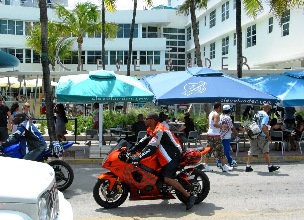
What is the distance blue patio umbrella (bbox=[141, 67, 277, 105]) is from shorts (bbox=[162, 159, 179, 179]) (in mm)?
5724

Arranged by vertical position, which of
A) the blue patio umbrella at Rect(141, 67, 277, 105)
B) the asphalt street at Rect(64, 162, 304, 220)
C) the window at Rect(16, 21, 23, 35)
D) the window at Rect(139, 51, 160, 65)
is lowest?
the asphalt street at Rect(64, 162, 304, 220)

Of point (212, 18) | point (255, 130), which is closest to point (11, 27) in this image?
point (212, 18)

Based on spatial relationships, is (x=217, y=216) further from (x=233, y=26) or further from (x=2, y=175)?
(x=233, y=26)

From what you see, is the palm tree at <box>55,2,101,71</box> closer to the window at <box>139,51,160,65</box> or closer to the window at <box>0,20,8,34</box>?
the window at <box>0,20,8,34</box>

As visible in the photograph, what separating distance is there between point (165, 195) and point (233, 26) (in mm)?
31058

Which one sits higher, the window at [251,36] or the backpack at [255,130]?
the window at [251,36]

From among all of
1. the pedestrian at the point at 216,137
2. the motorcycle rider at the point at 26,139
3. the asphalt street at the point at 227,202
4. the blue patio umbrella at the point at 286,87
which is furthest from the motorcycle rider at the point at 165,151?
the blue patio umbrella at the point at 286,87

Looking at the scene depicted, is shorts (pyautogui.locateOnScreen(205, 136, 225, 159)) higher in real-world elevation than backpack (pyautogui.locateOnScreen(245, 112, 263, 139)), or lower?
lower

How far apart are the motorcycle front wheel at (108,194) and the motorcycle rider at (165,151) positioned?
553 millimetres

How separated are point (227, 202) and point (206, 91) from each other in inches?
225

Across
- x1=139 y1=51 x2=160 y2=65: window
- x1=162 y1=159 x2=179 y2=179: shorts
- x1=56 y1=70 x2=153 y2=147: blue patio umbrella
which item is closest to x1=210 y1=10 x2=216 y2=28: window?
x1=139 y1=51 x2=160 y2=65: window

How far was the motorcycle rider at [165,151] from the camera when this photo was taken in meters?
7.07

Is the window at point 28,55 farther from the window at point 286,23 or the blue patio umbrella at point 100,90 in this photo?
the blue patio umbrella at point 100,90

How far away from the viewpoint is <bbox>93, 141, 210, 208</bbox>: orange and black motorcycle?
7168 millimetres
